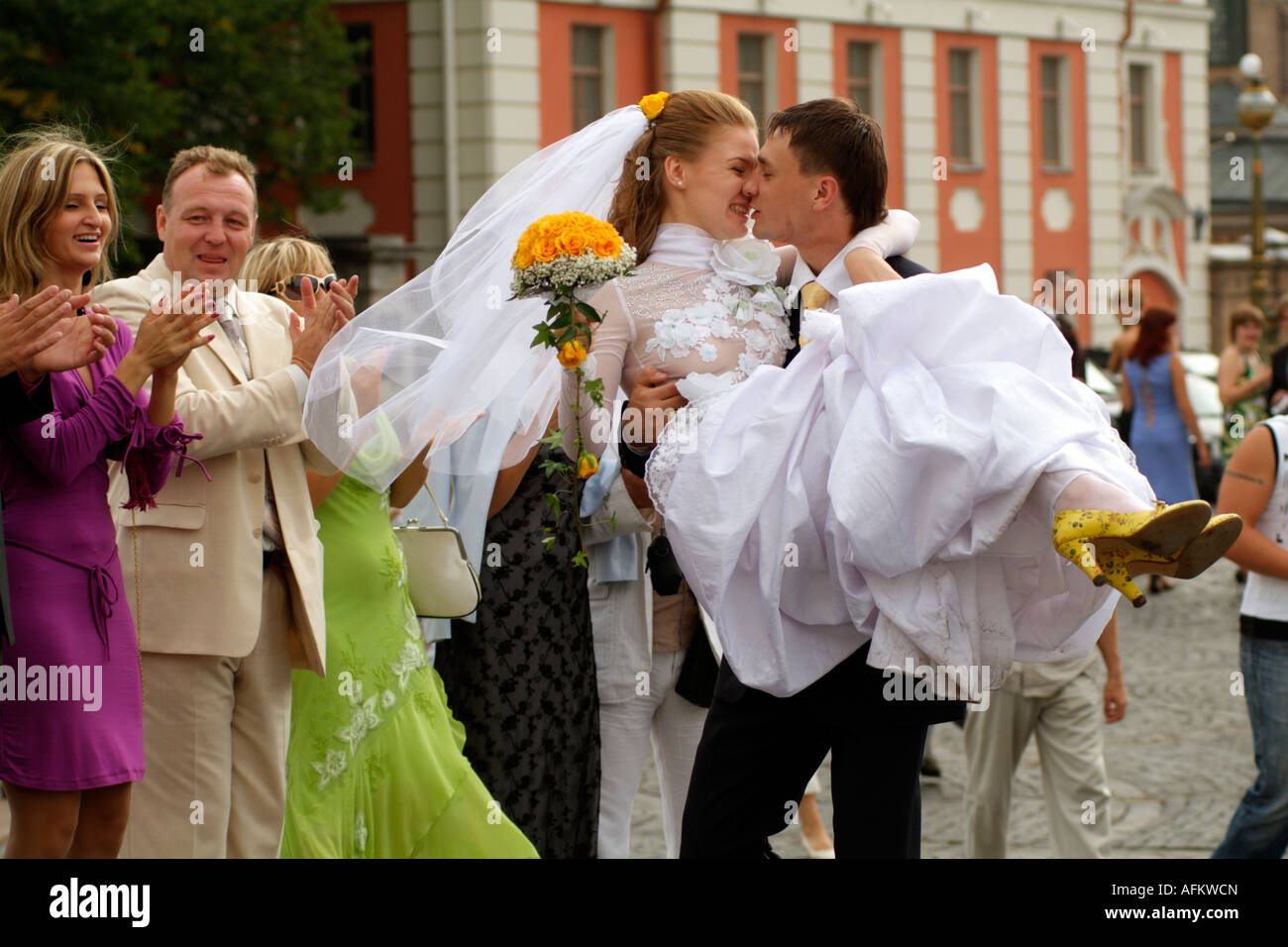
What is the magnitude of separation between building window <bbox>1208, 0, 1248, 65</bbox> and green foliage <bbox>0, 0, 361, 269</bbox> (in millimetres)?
43099

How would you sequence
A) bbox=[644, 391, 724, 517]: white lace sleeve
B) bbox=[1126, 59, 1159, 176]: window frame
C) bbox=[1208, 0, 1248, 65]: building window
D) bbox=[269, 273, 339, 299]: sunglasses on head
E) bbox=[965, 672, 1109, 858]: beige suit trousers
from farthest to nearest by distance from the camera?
bbox=[1208, 0, 1248, 65]: building window, bbox=[1126, 59, 1159, 176]: window frame, bbox=[965, 672, 1109, 858]: beige suit trousers, bbox=[269, 273, 339, 299]: sunglasses on head, bbox=[644, 391, 724, 517]: white lace sleeve

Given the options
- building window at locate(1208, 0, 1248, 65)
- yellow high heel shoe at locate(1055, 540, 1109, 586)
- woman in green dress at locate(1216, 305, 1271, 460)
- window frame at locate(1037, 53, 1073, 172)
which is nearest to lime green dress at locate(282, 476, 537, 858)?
yellow high heel shoe at locate(1055, 540, 1109, 586)

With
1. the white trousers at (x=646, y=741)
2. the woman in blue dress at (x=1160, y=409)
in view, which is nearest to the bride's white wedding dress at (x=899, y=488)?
the white trousers at (x=646, y=741)

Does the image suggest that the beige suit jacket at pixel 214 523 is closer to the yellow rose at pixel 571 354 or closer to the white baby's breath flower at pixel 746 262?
the yellow rose at pixel 571 354

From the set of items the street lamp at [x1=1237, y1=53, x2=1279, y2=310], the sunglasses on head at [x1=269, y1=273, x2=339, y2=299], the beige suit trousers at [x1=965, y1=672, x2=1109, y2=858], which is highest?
the street lamp at [x1=1237, y1=53, x2=1279, y2=310]

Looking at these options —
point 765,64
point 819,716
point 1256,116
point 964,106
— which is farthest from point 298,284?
point 964,106

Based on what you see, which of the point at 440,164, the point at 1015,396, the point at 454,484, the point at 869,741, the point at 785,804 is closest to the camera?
the point at 1015,396

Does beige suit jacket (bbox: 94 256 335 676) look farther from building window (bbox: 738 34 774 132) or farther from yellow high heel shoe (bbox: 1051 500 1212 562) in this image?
building window (bbox: 738 34 774 132)

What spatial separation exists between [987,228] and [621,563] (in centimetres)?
2656

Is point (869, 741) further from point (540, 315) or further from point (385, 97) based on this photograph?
point (385, 97)

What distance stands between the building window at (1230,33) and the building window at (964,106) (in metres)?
33.1

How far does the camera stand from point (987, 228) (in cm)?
3123

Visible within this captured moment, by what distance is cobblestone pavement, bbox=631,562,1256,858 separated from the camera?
6941mm
